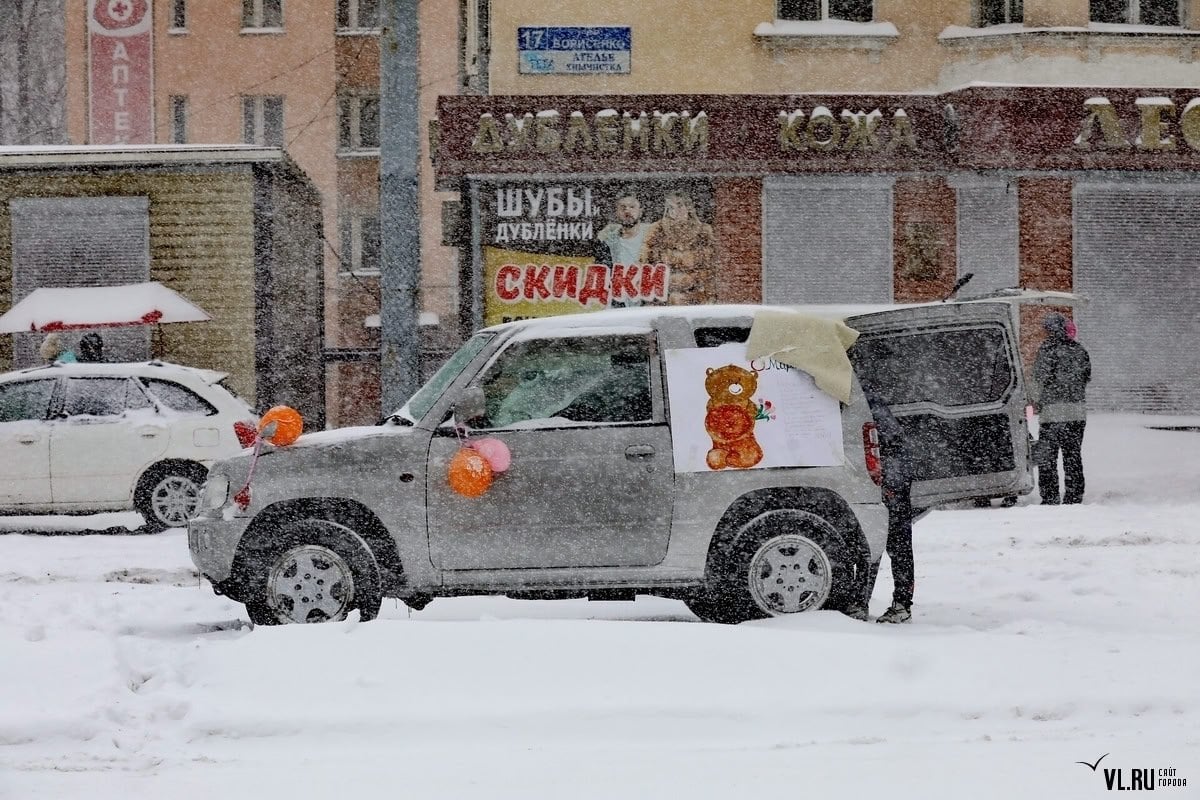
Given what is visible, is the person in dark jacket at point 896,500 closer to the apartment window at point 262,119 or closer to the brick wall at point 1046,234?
the brick wall at point 1046,234

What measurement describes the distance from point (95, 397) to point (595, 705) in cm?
948

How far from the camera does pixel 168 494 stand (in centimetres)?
1431

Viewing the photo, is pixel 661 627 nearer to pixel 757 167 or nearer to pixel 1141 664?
pixel 1141 664

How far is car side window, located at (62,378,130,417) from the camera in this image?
14305 millimetres

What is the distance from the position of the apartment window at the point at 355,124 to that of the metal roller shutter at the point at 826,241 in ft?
69.1

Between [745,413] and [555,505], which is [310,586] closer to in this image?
[555,505]

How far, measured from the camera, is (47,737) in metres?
6.01

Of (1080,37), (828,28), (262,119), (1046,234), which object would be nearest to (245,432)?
(828,28)

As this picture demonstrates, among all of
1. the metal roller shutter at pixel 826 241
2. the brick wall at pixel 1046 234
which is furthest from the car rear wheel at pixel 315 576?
the brick wall at pixel 1046 234

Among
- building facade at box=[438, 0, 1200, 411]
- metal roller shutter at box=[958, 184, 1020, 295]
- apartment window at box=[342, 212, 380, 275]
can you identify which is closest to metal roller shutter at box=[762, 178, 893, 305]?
building facade at box=[438, 0, 1200, 411]

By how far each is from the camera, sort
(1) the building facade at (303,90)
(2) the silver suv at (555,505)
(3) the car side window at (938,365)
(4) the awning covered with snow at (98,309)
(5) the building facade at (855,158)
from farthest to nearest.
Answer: (1) the building facade at (303,90)
(5) the building facade at (855,158)
(4) the awning covered with snow at (98,309)
(3) the car side window at (938,365)
(2) the silver suv at (555,505)

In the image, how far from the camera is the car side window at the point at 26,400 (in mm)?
14297

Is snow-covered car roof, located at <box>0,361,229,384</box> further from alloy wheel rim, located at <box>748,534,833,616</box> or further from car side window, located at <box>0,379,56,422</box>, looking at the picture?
alloy wheel rim, located at <box>748,534,833,616</box>

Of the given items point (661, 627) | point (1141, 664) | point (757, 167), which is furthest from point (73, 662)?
point (757, 167)
